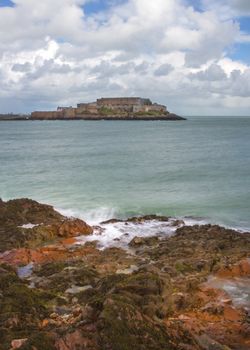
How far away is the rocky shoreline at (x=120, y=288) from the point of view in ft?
28.4

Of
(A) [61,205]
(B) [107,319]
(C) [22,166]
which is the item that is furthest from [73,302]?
(C) [22,166]

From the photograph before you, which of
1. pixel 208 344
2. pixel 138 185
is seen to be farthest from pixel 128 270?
pixel 138 185

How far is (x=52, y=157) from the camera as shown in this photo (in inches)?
2411

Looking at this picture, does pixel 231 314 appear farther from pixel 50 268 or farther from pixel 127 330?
pixel 50 268

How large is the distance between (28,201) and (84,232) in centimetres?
571

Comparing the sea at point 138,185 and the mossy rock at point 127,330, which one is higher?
the mossy rock at point 127,330

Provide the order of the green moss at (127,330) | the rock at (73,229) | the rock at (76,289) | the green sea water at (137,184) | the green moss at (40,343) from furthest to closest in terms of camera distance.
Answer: the green sea water at (137,184) → the rock at (73,229) → the rock at (76,289) → the green moss at (127,330) → the green moss at (40,343)

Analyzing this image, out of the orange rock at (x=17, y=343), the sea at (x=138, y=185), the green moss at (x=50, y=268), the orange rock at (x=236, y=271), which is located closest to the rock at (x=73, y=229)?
the sea at (x=138, y=185)

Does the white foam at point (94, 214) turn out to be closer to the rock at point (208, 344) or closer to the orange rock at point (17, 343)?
the rock at point (208, 344)

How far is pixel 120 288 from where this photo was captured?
1101 centimetres

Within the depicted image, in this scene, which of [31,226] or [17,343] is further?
[31,226]

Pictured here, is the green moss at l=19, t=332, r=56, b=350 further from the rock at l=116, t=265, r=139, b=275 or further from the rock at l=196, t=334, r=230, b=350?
the rock at l=116, t=265, r=139, b=275

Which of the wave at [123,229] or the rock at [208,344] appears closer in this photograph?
the rock at [208,344]

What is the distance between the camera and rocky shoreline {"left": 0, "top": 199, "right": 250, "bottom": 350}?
866 centimetres
